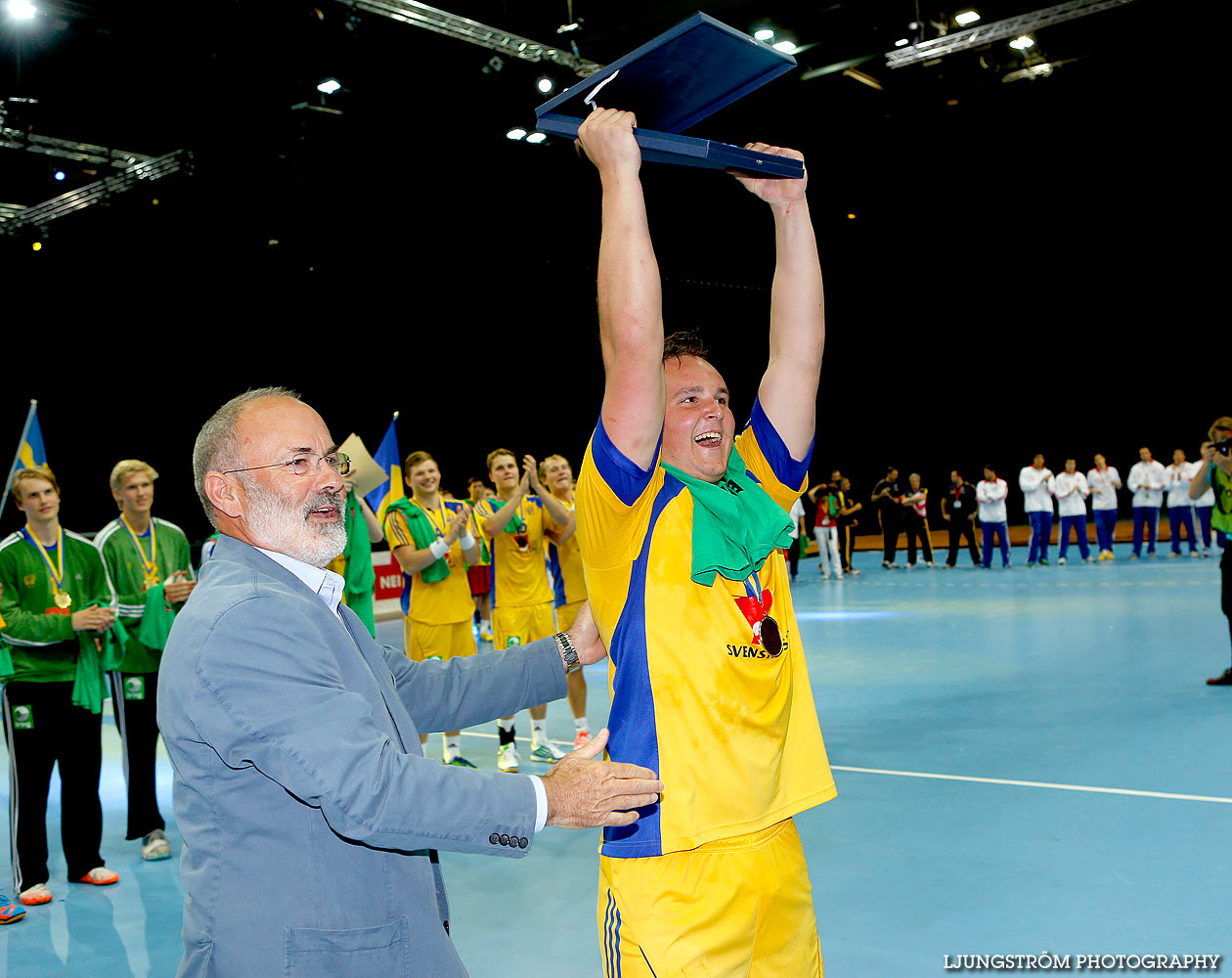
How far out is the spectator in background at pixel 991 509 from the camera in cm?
1734

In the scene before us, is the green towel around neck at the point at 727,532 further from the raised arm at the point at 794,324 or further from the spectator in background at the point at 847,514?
the spectator in background at the point at 847,514

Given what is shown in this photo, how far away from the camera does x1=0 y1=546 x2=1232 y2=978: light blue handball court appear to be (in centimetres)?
374

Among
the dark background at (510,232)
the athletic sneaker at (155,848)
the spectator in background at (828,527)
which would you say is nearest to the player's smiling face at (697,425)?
the athletic sneaker at (155,848)

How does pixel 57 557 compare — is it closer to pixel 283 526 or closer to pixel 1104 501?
pixel 283 526

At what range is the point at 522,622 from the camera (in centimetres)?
746

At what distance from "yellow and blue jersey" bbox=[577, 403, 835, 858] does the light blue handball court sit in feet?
0.26

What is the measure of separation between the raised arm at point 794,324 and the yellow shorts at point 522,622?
523cm

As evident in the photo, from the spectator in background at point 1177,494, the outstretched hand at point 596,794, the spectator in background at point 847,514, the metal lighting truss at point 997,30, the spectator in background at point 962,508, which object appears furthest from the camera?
the spectator in background at point 962,508

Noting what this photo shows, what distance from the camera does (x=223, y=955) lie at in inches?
64.3

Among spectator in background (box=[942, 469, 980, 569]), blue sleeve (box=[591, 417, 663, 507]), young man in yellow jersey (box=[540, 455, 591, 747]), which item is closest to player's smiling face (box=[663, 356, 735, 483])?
blue sleeve (box=[591, 417, 663, 507])

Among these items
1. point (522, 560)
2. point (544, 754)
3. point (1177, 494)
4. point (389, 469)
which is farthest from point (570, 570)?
point (1177, 494)

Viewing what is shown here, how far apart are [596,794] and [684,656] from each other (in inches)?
15.7

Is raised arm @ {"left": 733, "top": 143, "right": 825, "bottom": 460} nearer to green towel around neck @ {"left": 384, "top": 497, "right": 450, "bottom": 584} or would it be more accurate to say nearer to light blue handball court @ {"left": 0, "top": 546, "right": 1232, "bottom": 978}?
light blue handball court @ {"left": 0, "top": 546, "right": 1232, "bottom": 978}

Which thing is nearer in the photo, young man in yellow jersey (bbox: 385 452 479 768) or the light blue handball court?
the light blue handball court
